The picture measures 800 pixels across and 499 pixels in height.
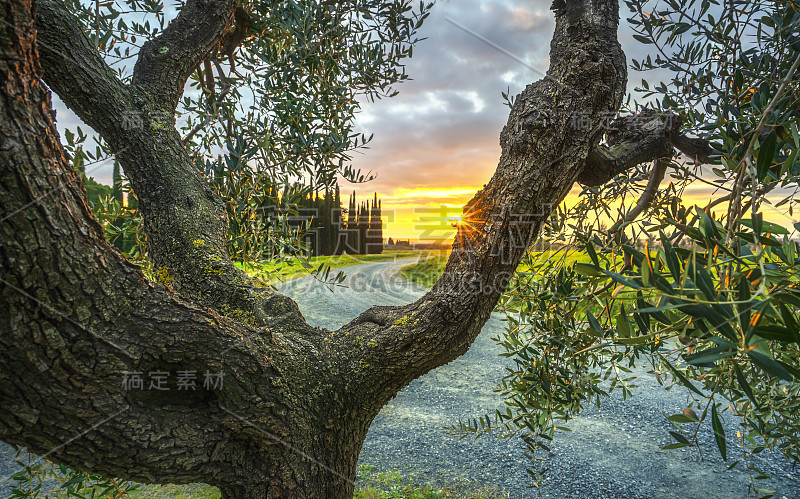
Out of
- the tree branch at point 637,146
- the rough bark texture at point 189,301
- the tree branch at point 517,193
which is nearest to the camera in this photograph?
the rough bark texture at point 189,301

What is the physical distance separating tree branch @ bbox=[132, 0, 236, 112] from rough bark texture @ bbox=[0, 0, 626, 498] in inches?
0.5

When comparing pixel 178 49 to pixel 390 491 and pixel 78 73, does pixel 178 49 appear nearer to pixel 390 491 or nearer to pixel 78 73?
pixel 78 73

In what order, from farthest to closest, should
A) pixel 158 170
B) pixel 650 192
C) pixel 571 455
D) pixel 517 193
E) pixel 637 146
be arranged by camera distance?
pixel 571 455, pixel 650 192, pixel 637 146, pixel 158 170, pixel 517 193

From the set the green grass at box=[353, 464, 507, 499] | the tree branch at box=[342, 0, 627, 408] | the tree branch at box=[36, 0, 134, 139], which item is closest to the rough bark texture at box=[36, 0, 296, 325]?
the tree branch at box=[36, 0, 134, 139]

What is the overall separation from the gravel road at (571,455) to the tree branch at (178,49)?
6.02 feet

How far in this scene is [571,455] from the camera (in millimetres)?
5477

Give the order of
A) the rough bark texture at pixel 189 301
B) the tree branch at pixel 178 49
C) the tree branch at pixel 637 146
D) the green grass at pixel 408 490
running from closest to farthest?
the rough bark texture at pixel 189 301, the tree branch at pixel 637 146, the tree branch at pixel 178 49, the green grass at pixel 408 490

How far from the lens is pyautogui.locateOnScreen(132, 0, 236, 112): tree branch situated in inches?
108

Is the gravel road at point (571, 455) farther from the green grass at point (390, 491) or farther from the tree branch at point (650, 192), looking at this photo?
the tree branch at point (650, 192)

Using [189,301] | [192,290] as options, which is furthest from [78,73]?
[189,301]

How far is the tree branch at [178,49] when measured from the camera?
2.75 meters

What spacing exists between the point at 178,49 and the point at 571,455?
6.20 metres

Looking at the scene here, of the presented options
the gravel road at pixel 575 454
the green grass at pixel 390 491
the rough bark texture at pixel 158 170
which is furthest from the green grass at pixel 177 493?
the rough bark texture at pixel 158 170

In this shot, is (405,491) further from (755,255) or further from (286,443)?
(755,255)
